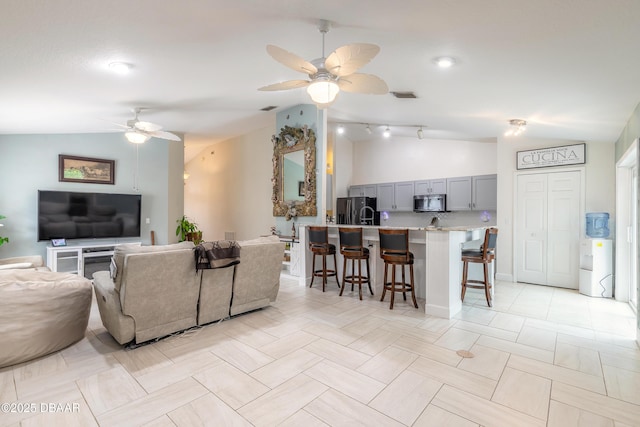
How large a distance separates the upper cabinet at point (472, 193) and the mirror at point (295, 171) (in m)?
3.19

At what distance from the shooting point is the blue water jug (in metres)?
4.45

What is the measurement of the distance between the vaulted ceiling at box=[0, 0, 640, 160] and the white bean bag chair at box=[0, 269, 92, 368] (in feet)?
6.26

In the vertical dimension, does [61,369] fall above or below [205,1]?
below

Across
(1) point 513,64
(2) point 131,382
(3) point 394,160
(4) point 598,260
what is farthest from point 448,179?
(2) point 131,382

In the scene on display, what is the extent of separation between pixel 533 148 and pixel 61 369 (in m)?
6.90

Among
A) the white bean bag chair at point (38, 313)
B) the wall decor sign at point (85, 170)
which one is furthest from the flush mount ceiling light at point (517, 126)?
the wall decor sign at point (85, 170)

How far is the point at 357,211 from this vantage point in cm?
721

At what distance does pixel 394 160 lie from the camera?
24.6 ft

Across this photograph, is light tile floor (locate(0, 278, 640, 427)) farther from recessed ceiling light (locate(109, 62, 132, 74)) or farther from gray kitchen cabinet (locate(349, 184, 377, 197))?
gray kitchen cabinet (locate(349, 184, 377, 197))

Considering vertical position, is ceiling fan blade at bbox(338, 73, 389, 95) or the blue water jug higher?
ceiling fan blade at bbox(338, 73, 389, 95)

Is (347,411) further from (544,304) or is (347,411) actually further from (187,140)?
(187,140)

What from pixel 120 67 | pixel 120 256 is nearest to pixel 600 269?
pixel 120 256

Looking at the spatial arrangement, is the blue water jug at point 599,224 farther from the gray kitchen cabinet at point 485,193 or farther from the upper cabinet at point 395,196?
the upper cabinet at point 395,196

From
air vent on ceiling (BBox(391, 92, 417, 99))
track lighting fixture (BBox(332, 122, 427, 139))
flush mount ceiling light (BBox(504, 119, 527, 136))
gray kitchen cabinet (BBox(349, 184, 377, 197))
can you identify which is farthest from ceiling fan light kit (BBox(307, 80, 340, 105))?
gray kitchen cabinet (BBox(349, 184, 377, 197))
